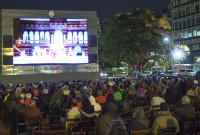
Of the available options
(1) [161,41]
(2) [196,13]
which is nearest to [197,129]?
(1) [161,41]

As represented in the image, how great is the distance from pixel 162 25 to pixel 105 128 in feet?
141

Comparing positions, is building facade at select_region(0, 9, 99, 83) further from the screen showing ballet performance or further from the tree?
the tree

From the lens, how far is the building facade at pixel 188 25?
220ft

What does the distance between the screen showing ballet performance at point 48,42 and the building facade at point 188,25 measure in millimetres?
37765

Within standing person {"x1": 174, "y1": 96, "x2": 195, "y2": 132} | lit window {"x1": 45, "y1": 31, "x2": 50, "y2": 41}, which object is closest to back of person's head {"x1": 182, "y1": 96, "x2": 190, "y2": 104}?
standing person {"x1": 174, "y1": 96, "x2": 195, "y2": 132}

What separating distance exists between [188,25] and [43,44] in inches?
1893

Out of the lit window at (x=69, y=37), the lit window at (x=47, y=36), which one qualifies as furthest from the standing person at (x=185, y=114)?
the lit window at (x=47, y=36)

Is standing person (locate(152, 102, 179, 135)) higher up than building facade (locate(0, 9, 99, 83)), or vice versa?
building facade (locate(0, 9, 99, 83))

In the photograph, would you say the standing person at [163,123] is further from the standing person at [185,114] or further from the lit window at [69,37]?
the lit window at [69,37]

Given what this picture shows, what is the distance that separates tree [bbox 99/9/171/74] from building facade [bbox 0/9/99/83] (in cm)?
1290

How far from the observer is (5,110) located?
41.4 ft

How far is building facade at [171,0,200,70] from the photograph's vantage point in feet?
220

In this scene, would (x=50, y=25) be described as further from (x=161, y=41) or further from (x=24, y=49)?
(x=161, y=41)

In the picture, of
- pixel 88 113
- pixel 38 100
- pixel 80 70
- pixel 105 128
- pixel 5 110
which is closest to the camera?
pixel 105 128
